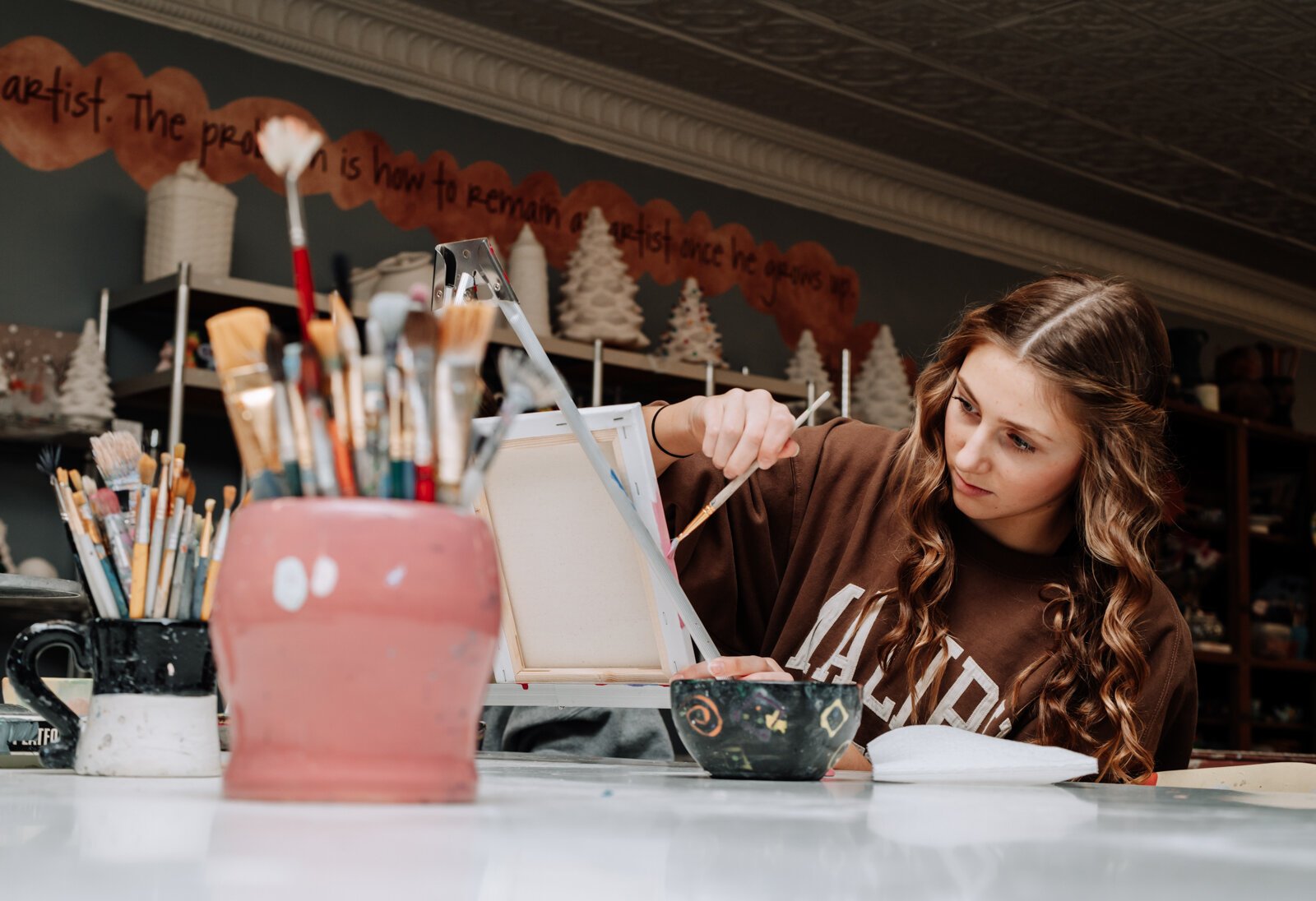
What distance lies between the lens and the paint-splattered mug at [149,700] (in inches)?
29.8

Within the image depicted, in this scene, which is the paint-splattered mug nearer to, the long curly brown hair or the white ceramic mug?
the long curly brown hair

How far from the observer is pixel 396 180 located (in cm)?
401

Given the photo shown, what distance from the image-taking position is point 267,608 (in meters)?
0.58

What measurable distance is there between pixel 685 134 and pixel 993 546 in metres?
3.22

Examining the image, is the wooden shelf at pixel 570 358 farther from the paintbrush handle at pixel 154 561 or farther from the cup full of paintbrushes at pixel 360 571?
the cup full of paintbrushes at pixel 360 571

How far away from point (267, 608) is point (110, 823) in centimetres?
10

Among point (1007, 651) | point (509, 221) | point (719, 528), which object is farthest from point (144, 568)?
point (509, 221)

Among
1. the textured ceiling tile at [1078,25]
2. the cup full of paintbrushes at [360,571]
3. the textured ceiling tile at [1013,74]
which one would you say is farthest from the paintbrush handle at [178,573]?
the textured ceiling tile at [1078,25]

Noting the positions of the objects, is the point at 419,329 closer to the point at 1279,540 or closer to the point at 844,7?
the point at 844,7

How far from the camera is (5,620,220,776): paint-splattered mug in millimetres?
756

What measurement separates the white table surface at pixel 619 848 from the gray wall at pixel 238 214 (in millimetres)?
2924

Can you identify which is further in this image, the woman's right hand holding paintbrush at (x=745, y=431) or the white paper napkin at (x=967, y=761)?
the woman's right hand holding paintbrush at (x=745, y=431)

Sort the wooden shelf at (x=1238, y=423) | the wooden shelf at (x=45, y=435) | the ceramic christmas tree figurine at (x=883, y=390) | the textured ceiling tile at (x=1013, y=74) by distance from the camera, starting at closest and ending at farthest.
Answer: the wooden shelf at (x=45, y=435) < the textured ceiling tile at (x=1013, y=74) < the ceramic christmas tree figurine at (x=883, y=390) < the wooden shelf at (x=1238, y=423)

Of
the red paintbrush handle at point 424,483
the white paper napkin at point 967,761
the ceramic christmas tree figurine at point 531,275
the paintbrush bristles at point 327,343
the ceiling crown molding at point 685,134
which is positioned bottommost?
the white paper napkin at point 967,761
